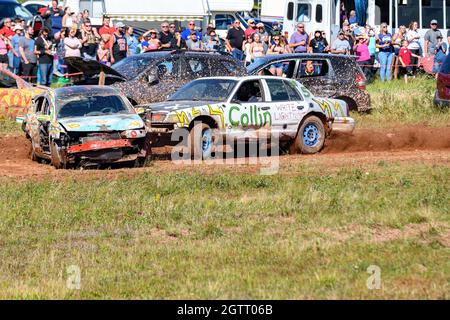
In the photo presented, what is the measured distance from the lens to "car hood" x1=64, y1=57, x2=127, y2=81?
2009 cm

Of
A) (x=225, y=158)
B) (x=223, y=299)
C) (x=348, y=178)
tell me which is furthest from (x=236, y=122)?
(x=223, y=299)

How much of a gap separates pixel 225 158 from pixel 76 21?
1174 centimetres

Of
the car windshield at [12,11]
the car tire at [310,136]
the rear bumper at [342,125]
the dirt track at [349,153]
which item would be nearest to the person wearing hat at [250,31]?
the car windshield at [12,11]

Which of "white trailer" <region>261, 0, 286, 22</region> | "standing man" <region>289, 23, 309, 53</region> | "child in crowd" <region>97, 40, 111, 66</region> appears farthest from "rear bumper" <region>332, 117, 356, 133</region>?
"white trailer" <region>261, 0, 286, 22</region>

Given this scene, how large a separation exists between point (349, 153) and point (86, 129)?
17.9ft

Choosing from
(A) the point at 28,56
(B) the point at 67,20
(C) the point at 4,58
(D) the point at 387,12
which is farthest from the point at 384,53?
(C) the point at 4,58

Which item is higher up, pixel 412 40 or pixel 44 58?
pixel 412 40

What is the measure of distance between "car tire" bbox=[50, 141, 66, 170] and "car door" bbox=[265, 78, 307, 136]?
156 inches

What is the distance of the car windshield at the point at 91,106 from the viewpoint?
17.0m

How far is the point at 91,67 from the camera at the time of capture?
20.4 m

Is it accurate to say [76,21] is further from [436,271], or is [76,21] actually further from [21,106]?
[436,271]

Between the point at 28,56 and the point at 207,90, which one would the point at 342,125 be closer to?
the point at 207,90

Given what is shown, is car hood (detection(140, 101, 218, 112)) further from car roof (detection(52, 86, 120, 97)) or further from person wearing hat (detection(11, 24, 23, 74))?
person wearing hat (detection(11, 24, 23, 74))

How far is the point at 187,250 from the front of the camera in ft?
36.2
